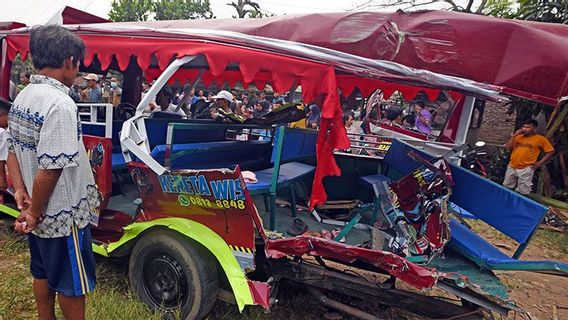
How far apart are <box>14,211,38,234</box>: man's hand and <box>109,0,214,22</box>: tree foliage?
2782 centimetres

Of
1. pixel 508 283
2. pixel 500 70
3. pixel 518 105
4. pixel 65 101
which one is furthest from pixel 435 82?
pixel 518 105

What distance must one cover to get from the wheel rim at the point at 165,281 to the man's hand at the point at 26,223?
110 centimetres

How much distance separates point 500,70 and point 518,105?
643 centimetres

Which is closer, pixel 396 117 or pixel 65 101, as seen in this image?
pixel 65 101

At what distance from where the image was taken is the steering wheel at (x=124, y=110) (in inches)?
208

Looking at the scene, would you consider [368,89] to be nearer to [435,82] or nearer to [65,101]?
[435,82]

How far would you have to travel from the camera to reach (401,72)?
3.14m

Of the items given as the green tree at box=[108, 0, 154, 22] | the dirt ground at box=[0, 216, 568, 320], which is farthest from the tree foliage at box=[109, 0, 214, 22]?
the dirt ground at box=[0, 216, 568, 320]

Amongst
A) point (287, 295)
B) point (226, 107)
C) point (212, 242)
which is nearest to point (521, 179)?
point (226, 107)

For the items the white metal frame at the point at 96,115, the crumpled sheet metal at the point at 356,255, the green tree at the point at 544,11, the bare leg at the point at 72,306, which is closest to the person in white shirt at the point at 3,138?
the white metal frame at the point at 96,115

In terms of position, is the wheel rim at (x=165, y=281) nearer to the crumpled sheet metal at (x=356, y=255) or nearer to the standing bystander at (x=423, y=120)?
the crumpled sheet metal at (x=356, y=255)

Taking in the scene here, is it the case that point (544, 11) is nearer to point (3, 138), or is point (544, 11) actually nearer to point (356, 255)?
point (356, 255)

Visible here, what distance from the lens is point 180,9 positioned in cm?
2800

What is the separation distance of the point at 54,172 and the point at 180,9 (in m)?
29.0
